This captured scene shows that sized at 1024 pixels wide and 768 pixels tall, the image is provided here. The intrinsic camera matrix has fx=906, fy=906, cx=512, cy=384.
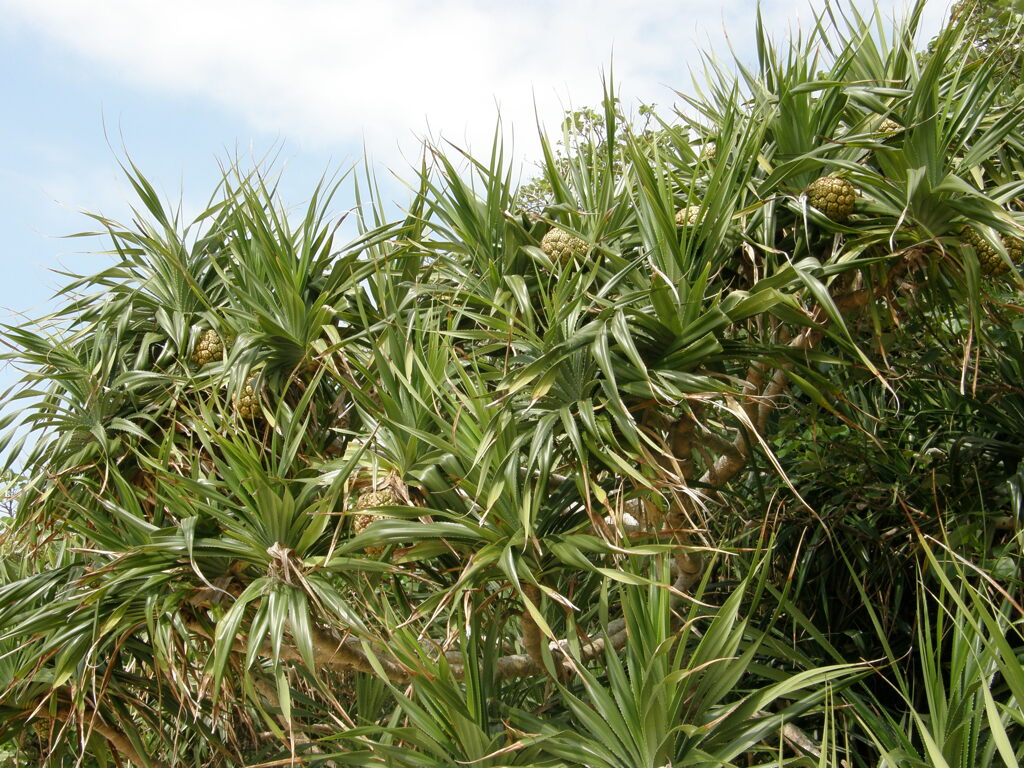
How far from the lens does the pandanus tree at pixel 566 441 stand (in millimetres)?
1989

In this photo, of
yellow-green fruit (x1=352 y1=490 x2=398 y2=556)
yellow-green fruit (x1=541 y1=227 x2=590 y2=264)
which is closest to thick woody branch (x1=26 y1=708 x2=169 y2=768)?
yellow-green fruit (x1=352 y1=490 x2=398 y2=556)

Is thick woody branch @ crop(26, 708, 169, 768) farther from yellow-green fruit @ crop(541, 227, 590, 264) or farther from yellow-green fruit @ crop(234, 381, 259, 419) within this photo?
yellow-green fruit @ crop(541, 227, 590, 264)

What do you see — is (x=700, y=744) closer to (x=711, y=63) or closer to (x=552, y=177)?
(x=552, y=177)

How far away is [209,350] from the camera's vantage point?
2.87 metres

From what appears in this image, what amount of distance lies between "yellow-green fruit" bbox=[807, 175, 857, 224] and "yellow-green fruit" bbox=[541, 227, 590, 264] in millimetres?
578

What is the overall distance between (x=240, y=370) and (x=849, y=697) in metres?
1.79

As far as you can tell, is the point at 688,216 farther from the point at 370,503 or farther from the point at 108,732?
the point at 108,732

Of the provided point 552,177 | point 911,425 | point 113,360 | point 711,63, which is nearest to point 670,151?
point 711,63

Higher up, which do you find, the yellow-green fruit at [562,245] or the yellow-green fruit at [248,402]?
the yellow-green fruit at [562,245]

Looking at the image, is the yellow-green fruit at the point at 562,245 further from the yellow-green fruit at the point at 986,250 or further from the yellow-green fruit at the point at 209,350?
the yellow-green fruit at the point at 209,350

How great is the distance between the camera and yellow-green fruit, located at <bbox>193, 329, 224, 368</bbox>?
2.87 metres

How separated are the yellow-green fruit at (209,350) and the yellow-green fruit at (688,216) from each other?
4.81 feet

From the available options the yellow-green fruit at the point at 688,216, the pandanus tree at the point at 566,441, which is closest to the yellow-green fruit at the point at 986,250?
the pandanus tree at the point at 566,441

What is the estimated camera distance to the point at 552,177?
2.50 metres
